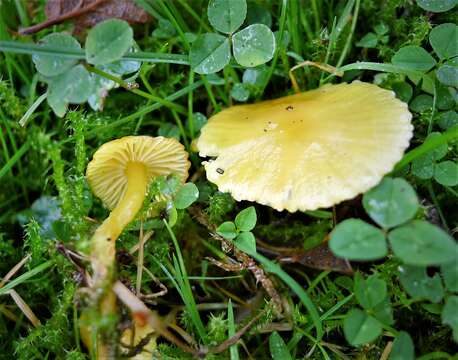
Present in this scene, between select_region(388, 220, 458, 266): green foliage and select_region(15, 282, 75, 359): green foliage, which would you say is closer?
select_region(388, 220, 458, 266): green foliage

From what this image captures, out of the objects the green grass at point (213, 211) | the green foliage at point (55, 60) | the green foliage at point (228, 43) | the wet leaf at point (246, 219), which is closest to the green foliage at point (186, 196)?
the green grass at point (213, 211)

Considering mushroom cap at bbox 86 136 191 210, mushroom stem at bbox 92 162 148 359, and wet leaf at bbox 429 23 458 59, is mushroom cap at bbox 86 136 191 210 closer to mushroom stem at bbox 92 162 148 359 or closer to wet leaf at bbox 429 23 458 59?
mushroom stem at bbox 92 162 148 359

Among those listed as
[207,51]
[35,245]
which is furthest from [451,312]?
[35,245]

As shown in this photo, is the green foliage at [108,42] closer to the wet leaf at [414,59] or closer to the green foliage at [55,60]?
the green foliage at [55,60]

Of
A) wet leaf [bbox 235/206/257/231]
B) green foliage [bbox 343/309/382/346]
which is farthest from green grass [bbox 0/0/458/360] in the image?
wet leaf [bbox 235/206/257/231]

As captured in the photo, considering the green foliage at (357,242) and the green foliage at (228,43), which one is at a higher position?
the green foliage at (228,43)

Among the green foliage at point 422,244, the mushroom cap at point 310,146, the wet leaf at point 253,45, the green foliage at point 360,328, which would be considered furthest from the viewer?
the wet leaf at point 253,45

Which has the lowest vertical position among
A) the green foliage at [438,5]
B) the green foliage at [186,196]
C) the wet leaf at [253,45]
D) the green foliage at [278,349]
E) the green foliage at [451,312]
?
the green foliage at [278,349]

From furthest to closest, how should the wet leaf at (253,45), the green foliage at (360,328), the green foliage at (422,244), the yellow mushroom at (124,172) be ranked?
the wet leaf at (253,45) < the yellow mushroom at (124,172) < the green foliage at (360,328) < the green foliage at (422,244)
